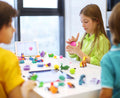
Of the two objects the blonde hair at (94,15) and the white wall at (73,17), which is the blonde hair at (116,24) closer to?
the blonde hair at (94,15)

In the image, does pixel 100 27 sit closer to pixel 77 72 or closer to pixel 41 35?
pixel 77 72

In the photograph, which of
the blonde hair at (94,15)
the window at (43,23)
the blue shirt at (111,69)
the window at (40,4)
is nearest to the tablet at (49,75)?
the blue shirt at (111,69)

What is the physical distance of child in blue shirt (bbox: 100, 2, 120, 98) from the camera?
0.82m

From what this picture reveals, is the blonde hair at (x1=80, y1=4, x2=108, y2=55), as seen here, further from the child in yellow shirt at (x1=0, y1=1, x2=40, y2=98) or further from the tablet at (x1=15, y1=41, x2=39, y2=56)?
the child in yellow shirt at (x1=0, y1=1, x2=40, y2=98)

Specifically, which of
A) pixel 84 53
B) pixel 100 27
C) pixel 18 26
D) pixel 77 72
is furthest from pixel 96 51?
pixel 18 26

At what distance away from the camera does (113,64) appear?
0.84m

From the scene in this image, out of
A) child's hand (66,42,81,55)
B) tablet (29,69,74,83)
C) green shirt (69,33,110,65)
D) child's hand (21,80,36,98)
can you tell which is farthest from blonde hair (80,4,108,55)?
child's hand (21,80,36,98)

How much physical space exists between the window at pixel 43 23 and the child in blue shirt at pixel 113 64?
1.85 meters

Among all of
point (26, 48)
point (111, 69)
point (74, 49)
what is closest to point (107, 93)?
point (111, 69)

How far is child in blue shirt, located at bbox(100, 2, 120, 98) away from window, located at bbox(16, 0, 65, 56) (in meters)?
1.85

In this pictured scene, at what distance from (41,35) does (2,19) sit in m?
1.98

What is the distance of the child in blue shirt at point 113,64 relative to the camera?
82 centimetres

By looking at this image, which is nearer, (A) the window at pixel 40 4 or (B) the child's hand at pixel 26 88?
(B) the child's hand at pixel 26 88

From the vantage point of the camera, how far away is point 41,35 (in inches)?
109
